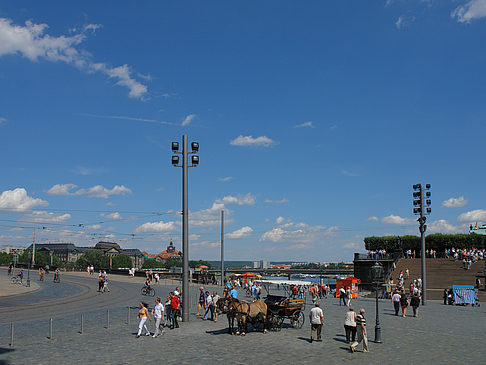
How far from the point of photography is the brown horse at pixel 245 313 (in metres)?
18.1

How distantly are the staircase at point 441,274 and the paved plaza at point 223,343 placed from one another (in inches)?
593

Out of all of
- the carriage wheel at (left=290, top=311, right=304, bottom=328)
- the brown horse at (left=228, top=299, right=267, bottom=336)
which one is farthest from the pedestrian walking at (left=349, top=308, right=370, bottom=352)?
the carriage wheel at (left=290, top=311, right=304, bottom=328)

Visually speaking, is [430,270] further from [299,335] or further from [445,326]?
[299,335]

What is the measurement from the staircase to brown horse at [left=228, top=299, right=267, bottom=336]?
84.7 feet

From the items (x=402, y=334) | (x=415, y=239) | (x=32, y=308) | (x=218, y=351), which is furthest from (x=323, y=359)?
(x=415, y=239)

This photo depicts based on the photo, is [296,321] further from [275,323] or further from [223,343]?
[223,343]

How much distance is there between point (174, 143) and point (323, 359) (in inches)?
524

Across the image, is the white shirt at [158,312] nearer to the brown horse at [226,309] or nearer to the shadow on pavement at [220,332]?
the shadow on pavement at [220,332]

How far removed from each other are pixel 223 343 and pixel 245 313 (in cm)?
208

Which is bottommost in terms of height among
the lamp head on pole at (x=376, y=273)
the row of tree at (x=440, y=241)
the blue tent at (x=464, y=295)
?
the blue tent at (x=464, y=295)

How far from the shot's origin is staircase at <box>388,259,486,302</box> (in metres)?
39.6

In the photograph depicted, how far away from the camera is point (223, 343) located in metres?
16.3

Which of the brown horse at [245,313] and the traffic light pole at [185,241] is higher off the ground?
the traffic light pole at [185,241]

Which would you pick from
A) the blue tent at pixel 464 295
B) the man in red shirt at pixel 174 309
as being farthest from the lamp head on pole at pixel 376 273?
the blue tent at pixel 464 295
